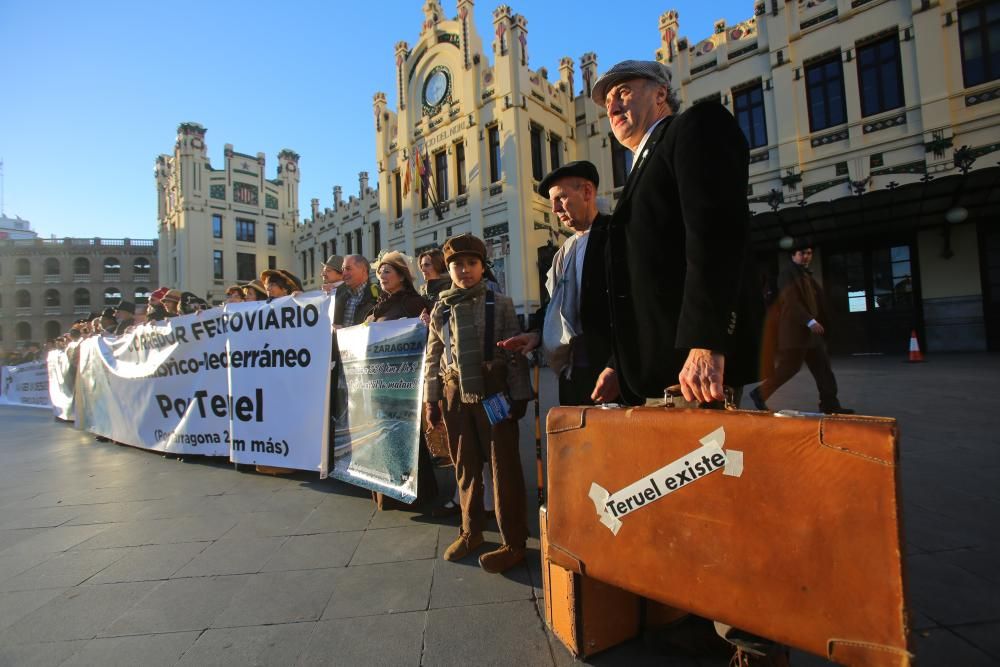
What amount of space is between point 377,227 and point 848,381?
883 inches

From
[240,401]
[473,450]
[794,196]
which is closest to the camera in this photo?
[473,450]

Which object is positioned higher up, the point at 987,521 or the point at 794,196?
the point at 794,196

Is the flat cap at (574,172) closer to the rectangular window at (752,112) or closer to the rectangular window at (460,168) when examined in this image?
the rectangular window at (752,112)

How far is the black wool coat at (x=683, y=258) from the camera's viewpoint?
141 cm

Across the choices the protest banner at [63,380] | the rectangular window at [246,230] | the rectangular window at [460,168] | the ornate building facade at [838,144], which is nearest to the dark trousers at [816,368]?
the ornate building facade at [838,144]

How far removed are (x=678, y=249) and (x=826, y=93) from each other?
15399 mm

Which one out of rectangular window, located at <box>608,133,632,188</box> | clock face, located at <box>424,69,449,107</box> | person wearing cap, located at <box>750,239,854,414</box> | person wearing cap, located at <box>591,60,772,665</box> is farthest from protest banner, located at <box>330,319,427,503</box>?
clock face, located at <box>424,69,449,107</box>

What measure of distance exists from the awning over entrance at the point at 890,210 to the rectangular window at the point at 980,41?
2569 mm

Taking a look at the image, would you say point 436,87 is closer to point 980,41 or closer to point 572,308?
point 980,41

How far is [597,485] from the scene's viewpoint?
139 cm

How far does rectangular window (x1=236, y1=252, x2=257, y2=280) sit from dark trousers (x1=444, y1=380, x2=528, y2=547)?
35.2m

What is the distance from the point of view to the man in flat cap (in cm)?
140

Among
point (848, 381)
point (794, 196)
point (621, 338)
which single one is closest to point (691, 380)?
point (621, 338)

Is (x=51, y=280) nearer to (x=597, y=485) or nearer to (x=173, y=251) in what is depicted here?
(x=173, y=251)
